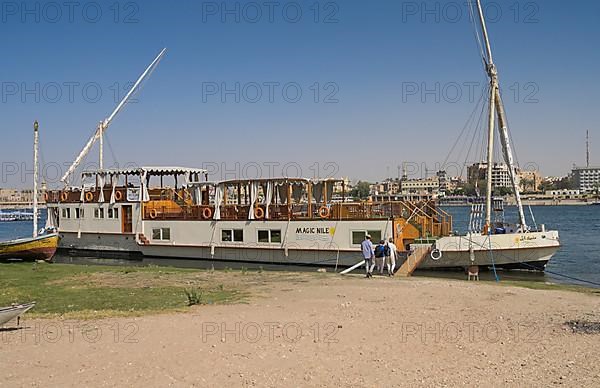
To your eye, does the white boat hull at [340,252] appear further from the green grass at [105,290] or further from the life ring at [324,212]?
the green grass at [105,290]

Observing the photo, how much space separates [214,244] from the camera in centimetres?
3619

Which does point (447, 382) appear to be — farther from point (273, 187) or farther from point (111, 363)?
point (273, 187)

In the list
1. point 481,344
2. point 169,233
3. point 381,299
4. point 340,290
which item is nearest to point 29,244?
point 169,233

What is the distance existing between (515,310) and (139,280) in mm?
14334

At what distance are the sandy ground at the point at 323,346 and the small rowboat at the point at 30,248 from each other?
2082 centimetres

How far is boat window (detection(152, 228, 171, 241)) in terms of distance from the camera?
1518 inches

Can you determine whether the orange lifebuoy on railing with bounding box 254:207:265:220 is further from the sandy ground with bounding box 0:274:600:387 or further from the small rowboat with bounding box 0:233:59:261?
the sandy ground with bounding box 0:274:600:387

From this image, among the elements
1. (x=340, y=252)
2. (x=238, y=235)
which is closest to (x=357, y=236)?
(x=340, y=252)

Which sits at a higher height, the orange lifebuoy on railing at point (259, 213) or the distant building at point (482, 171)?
the distant building at point (482, 171)

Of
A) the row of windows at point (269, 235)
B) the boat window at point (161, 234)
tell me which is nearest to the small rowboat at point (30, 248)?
the boat window at point (161, 234)

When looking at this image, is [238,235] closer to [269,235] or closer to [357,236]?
[269,235]

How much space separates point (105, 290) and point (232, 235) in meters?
15.4

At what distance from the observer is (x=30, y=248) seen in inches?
1329

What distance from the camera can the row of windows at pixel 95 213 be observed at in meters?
41.6
